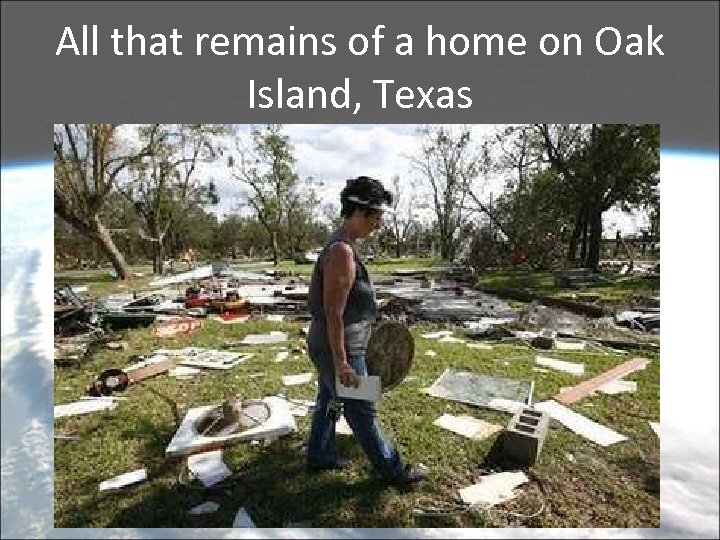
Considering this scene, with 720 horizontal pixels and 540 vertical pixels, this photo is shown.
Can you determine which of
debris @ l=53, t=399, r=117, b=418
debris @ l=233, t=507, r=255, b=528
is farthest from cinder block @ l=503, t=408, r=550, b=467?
debris @ l=53, t=399, r=117, b=418

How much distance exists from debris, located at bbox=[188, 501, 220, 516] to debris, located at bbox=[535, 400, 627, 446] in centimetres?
173

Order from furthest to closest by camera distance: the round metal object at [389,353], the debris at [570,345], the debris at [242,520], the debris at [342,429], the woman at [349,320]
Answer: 1. the debris at [570,345]
2. the debris at [342,429]
3. the round metal object at [389,353]
4. the debris at [242,520]
5. the woman at [349,320]

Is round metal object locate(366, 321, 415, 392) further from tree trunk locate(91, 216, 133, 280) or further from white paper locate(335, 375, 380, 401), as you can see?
tree trunk locate(91, 216, 133, 280)

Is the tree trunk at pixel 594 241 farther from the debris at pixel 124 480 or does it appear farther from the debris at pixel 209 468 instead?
the debris at pixel 124 480

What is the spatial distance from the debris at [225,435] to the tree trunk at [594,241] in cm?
199

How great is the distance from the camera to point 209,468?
10.1ft

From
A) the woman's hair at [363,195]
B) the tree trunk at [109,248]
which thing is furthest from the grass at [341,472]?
Answer: the woman's hair at [363,195]

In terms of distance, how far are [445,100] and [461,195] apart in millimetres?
709

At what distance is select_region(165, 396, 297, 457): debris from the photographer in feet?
10.3

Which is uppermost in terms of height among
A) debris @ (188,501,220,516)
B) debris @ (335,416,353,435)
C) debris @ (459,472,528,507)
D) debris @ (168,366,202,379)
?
debris @ (168,366,202,379)

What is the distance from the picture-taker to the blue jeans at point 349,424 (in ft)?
9.16

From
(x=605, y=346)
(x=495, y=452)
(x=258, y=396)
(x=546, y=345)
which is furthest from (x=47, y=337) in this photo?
(x=605, y=346)

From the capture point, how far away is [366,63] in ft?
9.97

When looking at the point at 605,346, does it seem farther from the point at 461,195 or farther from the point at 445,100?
the point at 445,100
